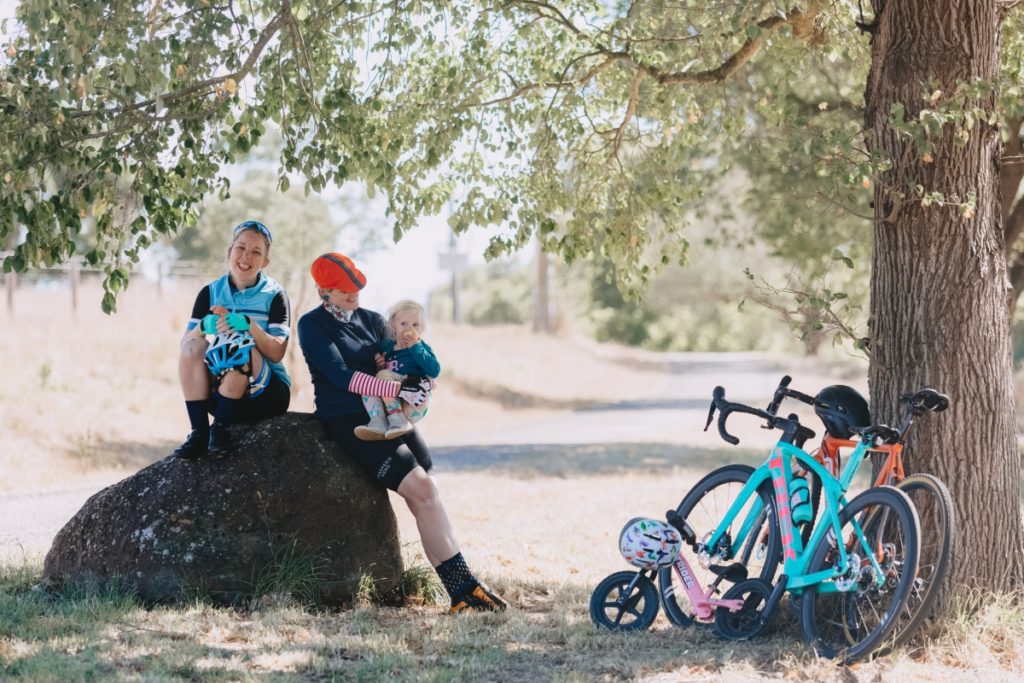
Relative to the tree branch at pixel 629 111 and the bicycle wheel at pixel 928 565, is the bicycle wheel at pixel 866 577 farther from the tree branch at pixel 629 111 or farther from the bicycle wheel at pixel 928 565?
the tree branch at pixel 629 111

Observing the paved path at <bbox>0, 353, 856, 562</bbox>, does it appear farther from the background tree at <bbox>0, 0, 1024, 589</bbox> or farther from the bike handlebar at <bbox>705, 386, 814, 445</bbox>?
the bike handlebar at <bbox>705, 386, 814, 445</bbox>

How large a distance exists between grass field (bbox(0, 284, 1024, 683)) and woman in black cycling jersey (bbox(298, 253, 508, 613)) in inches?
10.9

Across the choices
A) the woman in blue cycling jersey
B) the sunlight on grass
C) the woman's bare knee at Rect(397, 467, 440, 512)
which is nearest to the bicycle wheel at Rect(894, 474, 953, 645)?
the sunlight on grass

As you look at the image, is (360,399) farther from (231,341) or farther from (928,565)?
(928,565)

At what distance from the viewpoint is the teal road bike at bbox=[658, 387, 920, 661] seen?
191 inches

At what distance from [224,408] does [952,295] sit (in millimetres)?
3893

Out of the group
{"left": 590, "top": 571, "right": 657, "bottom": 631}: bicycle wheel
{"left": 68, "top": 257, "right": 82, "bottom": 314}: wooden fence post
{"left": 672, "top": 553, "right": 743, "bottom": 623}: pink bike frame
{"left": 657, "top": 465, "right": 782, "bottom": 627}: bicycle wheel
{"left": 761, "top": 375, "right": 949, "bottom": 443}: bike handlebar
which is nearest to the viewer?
{"left": 761, "top": 375, "right": 949, "bottom": 443}: bike handlebar

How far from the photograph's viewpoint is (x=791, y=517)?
17.3 feet

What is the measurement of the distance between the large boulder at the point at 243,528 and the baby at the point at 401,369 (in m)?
0.40

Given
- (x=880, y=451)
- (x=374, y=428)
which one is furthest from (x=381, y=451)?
(x=880, y=451)

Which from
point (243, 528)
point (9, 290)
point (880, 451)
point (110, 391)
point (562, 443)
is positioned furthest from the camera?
point (9, 290)

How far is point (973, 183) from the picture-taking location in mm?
5930

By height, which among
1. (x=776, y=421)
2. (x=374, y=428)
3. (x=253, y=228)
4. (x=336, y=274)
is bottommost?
(x=374, y=428)

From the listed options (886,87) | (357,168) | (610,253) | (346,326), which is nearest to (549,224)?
(610,253)
